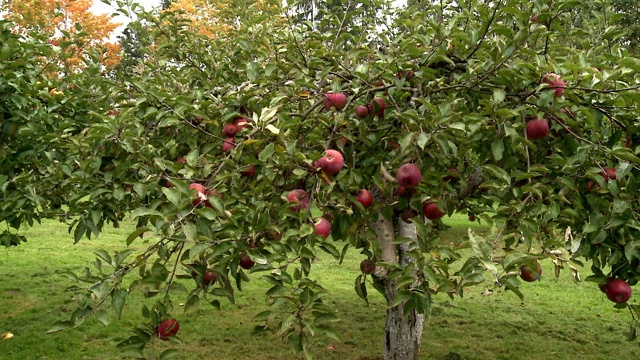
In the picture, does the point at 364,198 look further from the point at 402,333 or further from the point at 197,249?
the point at 402,333

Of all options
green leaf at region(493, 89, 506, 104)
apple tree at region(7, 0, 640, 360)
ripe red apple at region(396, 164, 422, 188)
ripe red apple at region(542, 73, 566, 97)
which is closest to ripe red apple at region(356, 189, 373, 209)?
apple tree at region(7, 0, 640, 360)

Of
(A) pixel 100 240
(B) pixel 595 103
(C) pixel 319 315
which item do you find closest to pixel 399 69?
(B) pixel 595 103

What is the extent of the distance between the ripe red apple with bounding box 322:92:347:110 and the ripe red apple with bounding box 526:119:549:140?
33.8 inches

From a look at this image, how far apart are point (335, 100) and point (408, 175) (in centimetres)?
57

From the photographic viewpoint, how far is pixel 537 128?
8.54 ft

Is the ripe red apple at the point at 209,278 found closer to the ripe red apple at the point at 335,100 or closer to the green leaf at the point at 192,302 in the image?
the green leaf at the point at 192,302

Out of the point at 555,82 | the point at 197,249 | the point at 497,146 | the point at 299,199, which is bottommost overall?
the point at 197,249

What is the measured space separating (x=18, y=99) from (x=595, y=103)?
3.50 m

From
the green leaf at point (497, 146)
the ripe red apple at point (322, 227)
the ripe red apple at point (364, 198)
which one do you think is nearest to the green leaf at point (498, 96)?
the green leaf at point (497, 146)

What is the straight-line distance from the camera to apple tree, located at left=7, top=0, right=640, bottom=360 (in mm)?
2189

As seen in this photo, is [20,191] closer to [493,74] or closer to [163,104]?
[163,104]

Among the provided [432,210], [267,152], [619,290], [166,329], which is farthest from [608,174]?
[166,329]

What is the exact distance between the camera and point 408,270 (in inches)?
87.6

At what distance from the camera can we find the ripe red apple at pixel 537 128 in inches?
102
